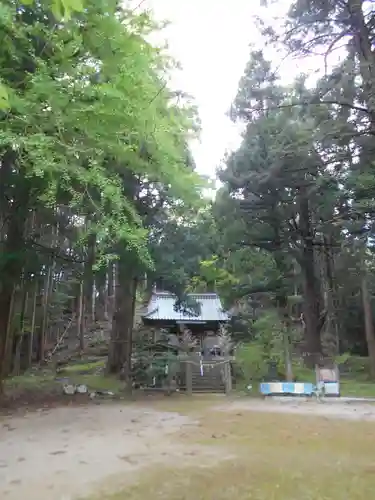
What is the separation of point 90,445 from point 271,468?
7.69ft

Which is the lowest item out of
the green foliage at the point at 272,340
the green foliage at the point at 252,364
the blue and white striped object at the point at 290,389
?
the blue and white striped object at the point at 290,389

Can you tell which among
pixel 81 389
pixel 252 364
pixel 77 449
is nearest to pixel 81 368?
pixel 81 389

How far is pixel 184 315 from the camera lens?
1731cm

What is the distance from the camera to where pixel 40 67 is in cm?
381

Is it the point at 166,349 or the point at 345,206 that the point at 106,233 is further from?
the point at 166,349

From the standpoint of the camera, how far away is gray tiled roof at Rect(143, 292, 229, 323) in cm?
1812

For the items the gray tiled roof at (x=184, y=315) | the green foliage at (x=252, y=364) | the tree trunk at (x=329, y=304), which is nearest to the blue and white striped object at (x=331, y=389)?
the green foliage at (x=252, y=364)

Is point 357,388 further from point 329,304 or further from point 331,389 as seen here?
point 329,304

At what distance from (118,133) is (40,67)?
0.86 meters

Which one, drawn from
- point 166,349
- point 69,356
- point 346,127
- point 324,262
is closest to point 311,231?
point 324,262

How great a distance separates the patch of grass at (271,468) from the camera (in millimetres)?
3396

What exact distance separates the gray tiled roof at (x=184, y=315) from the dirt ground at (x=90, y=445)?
878cm

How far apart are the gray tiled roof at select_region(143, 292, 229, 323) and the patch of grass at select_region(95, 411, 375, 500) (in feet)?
37.4

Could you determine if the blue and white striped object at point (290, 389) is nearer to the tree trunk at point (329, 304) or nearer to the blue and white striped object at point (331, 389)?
the blue and white striped object at point (331, 389)
